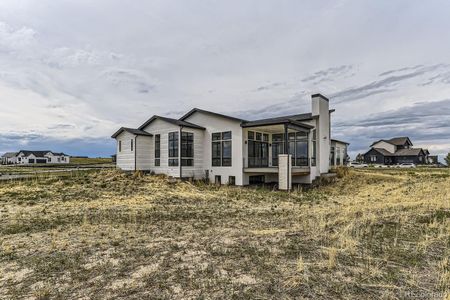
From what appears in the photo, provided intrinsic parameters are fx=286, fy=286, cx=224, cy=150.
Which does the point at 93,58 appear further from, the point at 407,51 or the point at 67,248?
the point at 407,51

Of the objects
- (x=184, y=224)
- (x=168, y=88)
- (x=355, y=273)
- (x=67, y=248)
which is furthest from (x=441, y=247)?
(x=168, y=88)

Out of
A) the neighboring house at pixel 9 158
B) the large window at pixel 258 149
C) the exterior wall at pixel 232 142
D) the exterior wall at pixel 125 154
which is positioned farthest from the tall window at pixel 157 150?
the neighboring house at pixel 9 158

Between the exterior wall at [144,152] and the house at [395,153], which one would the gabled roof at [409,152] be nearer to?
the house at [395,153]

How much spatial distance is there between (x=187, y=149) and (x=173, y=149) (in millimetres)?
903

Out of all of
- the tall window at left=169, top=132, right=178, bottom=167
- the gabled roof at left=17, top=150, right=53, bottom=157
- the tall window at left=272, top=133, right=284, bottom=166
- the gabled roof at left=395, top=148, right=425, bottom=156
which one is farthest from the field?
the gabled roof at left=17, top=150, right=53, bottom=157

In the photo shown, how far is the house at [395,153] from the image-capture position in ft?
203

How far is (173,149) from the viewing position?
1845cm

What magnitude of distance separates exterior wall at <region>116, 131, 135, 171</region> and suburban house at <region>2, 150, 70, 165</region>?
71111 millimetres

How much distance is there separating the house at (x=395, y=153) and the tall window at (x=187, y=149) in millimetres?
58145

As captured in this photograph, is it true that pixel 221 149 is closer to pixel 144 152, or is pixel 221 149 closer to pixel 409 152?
pixel 144 152

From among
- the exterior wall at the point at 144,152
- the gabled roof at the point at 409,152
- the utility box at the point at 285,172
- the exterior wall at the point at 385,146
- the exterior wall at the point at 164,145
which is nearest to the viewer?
the utility box at the point at 285,172

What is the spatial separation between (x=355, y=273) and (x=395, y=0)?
12.6 m

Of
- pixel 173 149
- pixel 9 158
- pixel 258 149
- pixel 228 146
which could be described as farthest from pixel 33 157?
pixel 258 149

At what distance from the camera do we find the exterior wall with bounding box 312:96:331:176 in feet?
59.6
